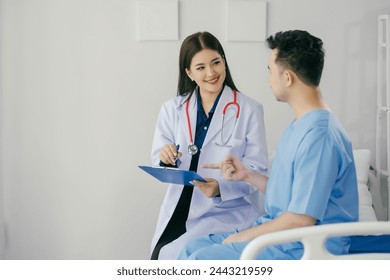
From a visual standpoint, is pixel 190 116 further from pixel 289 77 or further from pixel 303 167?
pixel 303 167

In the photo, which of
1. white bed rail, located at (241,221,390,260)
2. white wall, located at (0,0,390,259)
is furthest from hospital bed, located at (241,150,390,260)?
white wall, located at (0,0,390,259)

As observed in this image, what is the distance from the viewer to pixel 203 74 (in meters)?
2.41

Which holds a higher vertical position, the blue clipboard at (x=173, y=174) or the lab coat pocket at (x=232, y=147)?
the lab coat pocket at (x=232, y=147)

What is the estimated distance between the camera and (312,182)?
67.4 inches

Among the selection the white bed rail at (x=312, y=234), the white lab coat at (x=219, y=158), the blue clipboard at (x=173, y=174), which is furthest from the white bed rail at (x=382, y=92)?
the white bed rail at (x=312, y=234)

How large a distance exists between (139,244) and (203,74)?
1088mm

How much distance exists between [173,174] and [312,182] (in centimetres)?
57

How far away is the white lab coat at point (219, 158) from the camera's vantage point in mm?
2350

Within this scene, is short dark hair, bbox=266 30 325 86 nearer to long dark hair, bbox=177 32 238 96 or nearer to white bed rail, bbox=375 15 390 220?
long dark hair, bbox=177 32 238 96

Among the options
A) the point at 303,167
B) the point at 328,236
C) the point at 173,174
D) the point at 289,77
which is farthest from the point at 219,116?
the point at 328,236

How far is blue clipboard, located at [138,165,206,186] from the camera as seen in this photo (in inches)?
82.0

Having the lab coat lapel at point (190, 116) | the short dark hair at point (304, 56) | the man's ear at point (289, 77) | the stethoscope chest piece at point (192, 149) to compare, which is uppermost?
the short dark hair at point (304, 56)

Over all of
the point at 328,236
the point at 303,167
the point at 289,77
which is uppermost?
the point at 289,77

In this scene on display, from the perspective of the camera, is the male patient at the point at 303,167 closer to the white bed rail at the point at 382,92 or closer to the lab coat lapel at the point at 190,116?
the lab coat lapel at the point at 190,116
